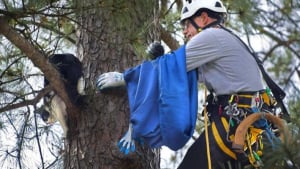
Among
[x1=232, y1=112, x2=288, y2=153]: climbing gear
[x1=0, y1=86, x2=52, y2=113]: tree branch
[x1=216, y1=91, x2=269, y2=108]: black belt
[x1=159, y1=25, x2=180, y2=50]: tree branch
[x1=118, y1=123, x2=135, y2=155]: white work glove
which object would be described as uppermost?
[x1=159, y1=25, x2=180, y2=50]: tree branch

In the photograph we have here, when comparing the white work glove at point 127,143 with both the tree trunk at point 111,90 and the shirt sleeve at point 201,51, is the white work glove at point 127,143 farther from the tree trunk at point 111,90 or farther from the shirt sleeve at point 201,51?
the shirt sleeve at point 201,51

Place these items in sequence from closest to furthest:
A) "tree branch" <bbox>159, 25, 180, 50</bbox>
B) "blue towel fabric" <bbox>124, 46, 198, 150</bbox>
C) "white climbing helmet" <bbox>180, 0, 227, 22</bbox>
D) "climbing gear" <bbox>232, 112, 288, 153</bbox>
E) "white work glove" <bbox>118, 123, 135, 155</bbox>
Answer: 1. "climbing gear" <bbox>232, 112, 288, 153</bbox>
2. "blue towel fabric" <bbox>124, 46, 198, 150</bbox>
3. "white work glove" <bbox>118, 123, 135, 155</bbox>
4. "white climbing helmet" <bbox>180, 0, 227, 22</bbox>
5. "tree branch" <bbox>159, 25, 180, 50</bbox>

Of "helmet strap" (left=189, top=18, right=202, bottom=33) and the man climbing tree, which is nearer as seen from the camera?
the man climbing tree

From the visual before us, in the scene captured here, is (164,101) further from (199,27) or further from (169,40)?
(169,40)

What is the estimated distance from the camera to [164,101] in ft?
7.00

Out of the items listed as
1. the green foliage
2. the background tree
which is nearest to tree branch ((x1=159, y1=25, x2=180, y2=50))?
the background tree

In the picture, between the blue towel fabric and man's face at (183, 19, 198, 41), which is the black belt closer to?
the blue towel fabric

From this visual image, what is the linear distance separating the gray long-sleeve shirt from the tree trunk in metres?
0.30

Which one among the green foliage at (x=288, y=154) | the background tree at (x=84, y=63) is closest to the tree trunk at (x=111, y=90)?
the background tree at (x=84, y=63)

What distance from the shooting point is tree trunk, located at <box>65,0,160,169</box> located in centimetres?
241

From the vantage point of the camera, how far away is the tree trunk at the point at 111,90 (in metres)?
2.41

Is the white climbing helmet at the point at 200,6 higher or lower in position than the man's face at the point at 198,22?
higher

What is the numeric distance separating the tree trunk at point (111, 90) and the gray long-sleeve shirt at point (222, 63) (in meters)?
0.30

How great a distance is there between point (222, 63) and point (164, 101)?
0.23m
